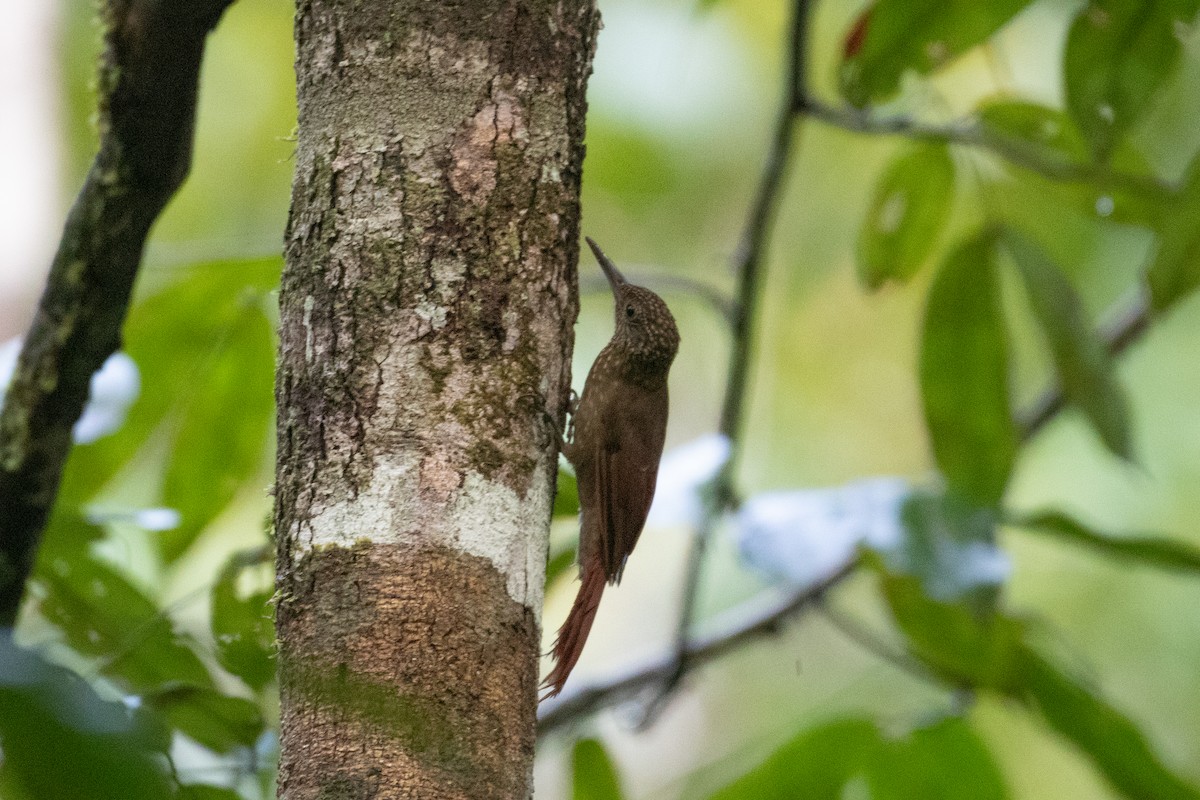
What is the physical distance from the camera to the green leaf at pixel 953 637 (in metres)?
2.75

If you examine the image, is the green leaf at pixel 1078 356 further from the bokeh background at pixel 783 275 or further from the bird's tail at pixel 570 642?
the bokeh background at pixel 783 275

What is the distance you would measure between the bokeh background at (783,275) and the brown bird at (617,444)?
1.75 metres

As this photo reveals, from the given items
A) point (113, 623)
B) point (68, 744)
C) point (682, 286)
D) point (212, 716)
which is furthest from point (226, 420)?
point (68, 744)

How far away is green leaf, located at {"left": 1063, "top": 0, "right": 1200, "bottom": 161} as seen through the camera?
248 cm

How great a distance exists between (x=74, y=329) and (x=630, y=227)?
495 cm

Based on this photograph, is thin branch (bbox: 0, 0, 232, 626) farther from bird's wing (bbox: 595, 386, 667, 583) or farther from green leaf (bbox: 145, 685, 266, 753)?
bird's wing (bbox: 595, 386, 667, 583)

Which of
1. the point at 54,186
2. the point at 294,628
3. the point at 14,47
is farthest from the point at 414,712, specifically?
the point at 14,47

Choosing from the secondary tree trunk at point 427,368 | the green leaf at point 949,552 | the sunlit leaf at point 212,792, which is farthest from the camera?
the green leaf at point 949,552

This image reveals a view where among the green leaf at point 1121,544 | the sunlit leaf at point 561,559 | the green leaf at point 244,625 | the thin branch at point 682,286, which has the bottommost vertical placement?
the green leaf at point 1121,544

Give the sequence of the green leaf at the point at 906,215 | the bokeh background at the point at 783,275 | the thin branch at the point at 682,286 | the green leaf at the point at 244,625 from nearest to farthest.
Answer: the green leaf at the point at 244,625 → the green leaf at the point at 906,215 → the thin branch at the point at 682,286 → the bokeh background at the point at 783,275

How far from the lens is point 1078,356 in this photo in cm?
279

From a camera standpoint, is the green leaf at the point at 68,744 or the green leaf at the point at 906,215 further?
the green leaf at the point at 906,215

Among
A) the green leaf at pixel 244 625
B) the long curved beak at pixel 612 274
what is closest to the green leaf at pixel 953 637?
the long curved beak at pixel 612 274

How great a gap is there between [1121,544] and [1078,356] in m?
0.44
